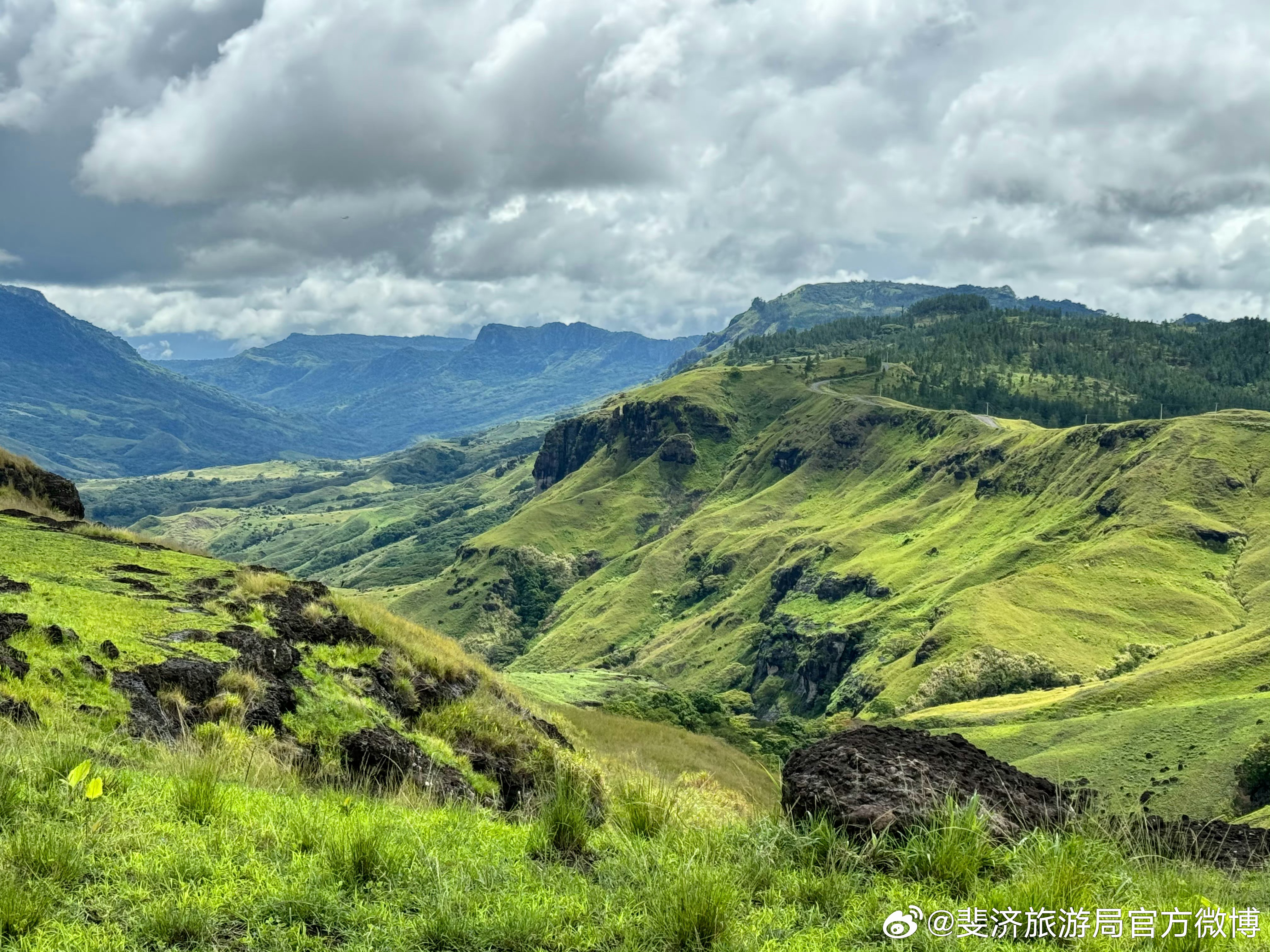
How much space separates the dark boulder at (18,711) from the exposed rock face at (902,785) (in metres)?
10.0

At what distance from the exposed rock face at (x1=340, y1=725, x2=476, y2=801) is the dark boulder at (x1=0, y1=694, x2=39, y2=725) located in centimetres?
419

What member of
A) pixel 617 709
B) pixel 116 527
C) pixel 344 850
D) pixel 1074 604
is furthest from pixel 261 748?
pixel 1074 604

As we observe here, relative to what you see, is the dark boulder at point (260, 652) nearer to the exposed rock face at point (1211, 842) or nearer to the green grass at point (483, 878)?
the green grass at point (483, 878)

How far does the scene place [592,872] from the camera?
26.6 ft

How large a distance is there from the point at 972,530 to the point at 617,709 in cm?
16915

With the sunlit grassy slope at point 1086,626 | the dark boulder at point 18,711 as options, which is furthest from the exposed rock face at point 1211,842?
the sunlit grassy slope at point 1086,626

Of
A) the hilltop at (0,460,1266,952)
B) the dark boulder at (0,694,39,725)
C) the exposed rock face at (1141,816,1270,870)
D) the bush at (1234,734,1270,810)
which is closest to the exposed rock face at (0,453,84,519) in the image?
the hilltop at (0,460,1266,952)

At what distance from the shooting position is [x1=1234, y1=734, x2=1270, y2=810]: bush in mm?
57781

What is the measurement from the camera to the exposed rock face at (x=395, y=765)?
12.1 meters

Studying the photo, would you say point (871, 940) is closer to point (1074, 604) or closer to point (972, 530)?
point (1074, 604)

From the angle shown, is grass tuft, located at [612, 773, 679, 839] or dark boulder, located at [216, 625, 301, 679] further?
dark boulder, located at [216, 625, 301, 679]

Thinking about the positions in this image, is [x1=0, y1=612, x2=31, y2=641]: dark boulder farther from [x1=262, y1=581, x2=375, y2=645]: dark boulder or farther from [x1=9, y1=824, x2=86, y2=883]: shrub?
[x1=9, y1=824, x2=86, y2=883]: shrub

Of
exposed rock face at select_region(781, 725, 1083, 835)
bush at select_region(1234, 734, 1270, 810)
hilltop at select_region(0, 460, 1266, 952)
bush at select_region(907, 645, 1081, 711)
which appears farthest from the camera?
bush at select_region(907, 645, 1081, 711)

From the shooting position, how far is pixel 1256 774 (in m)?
59.0
